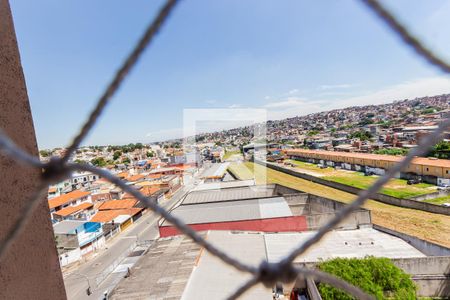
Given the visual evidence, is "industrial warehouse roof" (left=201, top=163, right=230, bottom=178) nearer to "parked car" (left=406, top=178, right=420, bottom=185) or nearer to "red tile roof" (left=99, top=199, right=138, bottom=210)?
"red tile roof" (left=99, top=199, right=138, bottom=210)

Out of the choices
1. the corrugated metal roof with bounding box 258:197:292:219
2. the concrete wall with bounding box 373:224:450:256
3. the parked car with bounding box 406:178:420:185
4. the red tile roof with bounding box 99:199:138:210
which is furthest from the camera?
the red tile roof with bounding box 99:199:138:210

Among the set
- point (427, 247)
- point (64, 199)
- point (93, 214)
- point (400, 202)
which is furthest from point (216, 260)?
point (64, 199)

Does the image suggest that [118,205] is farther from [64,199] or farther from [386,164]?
[386,164]

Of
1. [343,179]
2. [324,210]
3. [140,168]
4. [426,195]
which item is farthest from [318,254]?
[140,168]

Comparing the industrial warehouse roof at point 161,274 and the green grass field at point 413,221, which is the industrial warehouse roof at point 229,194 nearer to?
the green grass field at point 413,221

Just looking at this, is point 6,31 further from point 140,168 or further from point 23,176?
point 140,168

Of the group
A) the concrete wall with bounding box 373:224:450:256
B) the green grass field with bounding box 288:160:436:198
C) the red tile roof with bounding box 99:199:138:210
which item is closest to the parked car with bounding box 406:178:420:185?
the green grass field with bounding box 288:160:436:198
